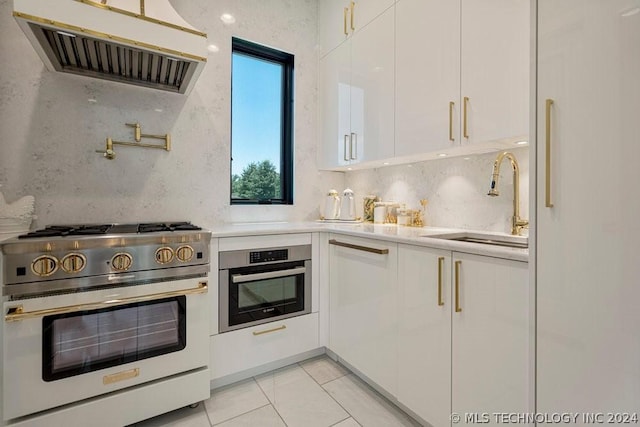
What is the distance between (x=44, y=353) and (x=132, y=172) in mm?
1110

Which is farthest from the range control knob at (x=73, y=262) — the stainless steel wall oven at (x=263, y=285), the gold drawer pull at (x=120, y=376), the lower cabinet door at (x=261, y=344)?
the lower cabinet door at (x=261, y=344)

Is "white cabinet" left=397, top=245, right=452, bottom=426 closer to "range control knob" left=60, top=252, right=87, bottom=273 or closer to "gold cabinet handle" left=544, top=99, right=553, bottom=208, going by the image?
"gold cabinet handle" left=544, top=99, right=553, bottom=208

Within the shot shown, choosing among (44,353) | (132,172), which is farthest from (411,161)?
(44,353)

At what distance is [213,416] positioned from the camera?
1.57 meters

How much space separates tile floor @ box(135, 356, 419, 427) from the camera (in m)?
1.52

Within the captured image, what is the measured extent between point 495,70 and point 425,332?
1.23 meters

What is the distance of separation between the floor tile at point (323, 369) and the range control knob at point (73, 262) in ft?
4.60

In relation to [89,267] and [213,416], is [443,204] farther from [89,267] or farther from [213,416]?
[89,267]

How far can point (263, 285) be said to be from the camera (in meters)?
1.91

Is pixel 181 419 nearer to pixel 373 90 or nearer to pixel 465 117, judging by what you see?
pixel 465 117

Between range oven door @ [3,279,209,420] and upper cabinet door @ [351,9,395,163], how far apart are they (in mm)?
1370

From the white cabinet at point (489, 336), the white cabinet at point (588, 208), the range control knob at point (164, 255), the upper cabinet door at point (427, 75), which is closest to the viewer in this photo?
the white cabinet at point (588, 208)

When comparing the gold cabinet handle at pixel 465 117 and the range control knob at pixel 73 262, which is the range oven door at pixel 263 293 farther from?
the gold cabinet handle at pixel 465 117

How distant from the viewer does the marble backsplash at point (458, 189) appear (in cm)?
167
